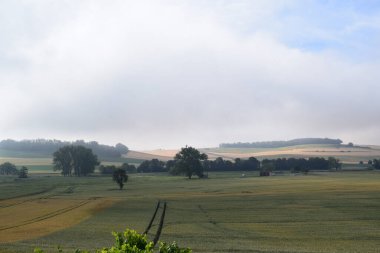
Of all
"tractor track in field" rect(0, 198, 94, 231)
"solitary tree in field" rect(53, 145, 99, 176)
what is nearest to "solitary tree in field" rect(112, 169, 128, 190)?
"tractor track in field" rect(0, 198, 94, 231)

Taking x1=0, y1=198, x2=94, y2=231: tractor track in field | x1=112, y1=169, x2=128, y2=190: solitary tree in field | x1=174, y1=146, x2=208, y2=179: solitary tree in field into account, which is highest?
x1=174, y1=146, x2=208, y2=179: solitary tree in field

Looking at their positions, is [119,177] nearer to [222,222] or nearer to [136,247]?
[222,222]

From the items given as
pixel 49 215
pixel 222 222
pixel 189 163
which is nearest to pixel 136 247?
pixel 222 222

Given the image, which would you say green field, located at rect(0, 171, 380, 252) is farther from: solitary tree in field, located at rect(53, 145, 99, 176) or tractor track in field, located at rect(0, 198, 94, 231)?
solitary tree in field, located at rect(53, 145, 99, 176)

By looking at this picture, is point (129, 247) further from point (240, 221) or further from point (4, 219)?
point (4, 219)

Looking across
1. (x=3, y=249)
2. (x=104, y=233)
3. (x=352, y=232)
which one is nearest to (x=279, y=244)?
(x=352, y=232)

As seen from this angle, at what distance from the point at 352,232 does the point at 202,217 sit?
20.3 meters

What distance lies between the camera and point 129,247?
55.3 ft

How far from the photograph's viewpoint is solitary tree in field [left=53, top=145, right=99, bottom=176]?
191m

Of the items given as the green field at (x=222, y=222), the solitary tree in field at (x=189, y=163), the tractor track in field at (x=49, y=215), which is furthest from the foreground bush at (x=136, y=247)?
the solitary tree in field at (x=189, y=163)

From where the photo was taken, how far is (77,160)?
627ft

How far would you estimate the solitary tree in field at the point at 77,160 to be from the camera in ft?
626

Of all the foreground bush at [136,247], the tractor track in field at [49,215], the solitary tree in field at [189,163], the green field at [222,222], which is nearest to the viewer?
the foreground bush at [136,247]

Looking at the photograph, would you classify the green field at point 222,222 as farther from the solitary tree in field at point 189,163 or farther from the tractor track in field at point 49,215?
the solitary tree in field at point 189,163
